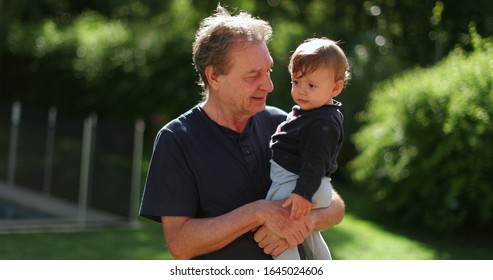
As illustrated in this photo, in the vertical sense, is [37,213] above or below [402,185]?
below

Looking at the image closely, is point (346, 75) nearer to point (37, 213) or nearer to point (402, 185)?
point (402, 185)

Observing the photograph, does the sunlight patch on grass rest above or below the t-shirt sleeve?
below

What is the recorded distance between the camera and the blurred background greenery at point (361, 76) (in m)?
8.84

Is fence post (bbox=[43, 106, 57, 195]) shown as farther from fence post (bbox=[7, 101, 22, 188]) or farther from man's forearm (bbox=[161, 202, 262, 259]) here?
man's forearm (bbox=[161, 202, 262, 259])

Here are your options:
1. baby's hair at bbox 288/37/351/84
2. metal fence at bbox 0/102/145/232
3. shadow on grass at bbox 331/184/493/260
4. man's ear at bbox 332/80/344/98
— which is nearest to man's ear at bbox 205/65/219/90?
baby's hair at bbox 288/37/351/84

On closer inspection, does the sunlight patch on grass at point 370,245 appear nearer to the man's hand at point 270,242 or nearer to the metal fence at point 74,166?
the metal fence at point 74,166

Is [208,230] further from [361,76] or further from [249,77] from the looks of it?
[361,76]

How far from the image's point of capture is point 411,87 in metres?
9.74

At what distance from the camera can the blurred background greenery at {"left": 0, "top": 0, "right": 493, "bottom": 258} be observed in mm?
8844

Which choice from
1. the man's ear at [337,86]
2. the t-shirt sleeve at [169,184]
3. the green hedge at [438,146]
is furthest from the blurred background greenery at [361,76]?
the t-shirt sleeve at [169,184]

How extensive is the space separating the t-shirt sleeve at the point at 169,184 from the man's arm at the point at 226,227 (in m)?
0.05

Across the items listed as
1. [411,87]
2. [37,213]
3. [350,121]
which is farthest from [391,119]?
[37,213]

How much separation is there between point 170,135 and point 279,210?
492 millimetres

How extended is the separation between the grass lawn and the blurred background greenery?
0.28m
